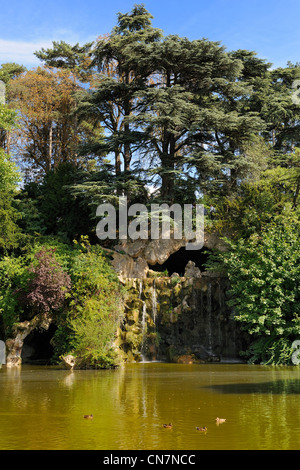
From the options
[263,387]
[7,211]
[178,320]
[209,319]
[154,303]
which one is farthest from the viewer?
[7,211]

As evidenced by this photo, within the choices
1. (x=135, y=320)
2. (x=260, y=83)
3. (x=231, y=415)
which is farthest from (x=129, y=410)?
(x=260, y=83)

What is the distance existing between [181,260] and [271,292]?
10870mm

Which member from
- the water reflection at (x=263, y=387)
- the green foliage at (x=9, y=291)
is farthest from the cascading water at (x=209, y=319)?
the water reflection at (x=263, y=387)

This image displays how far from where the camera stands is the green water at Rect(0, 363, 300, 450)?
598 centimetres

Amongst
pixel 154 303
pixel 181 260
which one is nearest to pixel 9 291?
pixel 154 303

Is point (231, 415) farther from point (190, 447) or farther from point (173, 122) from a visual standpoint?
point (173, 122)

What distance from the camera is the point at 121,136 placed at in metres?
27.2

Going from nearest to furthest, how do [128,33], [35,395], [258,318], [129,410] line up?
[129,410] < [35,395] < [258,318] < [128,33]

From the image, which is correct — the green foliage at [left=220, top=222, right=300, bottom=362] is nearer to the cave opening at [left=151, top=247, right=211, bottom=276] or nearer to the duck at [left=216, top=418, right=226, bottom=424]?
the cave opening at [left=151, top=247, right=211, bottom=276]

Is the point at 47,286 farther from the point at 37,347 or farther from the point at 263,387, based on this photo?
the point at 263,387

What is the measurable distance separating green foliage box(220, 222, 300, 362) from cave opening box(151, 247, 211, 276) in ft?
26.3

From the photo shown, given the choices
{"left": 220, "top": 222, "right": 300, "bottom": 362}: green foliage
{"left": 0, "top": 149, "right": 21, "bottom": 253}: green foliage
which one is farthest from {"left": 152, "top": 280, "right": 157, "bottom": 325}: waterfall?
{"left": 0, "top": 149, "right": 21, "bottom": 253}: green foliage

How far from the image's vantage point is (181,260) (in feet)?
96.8
